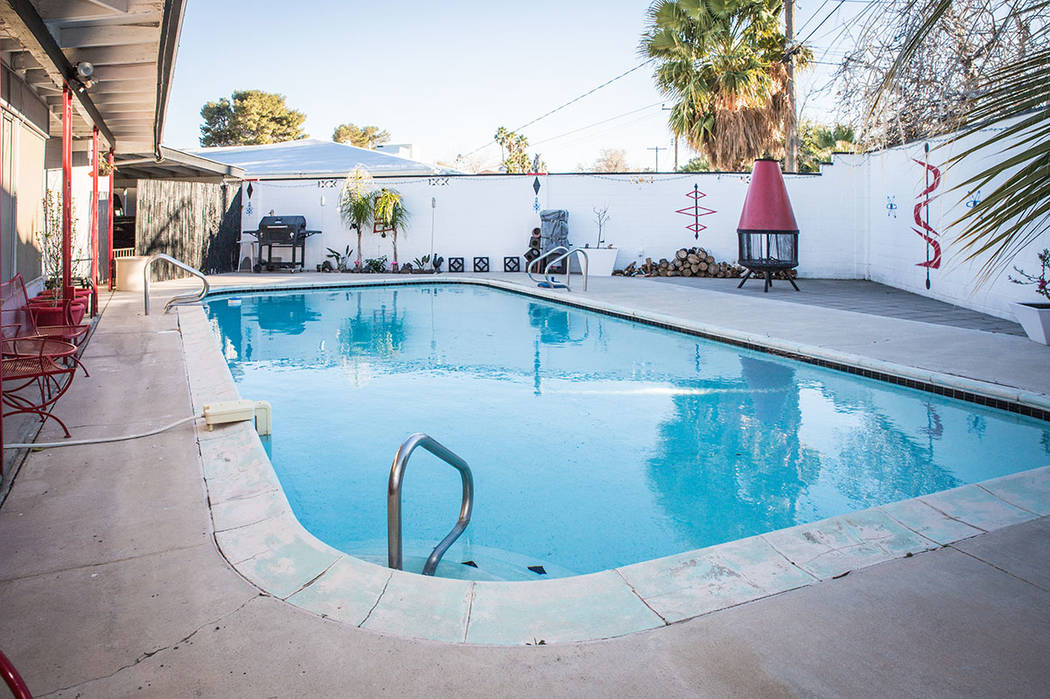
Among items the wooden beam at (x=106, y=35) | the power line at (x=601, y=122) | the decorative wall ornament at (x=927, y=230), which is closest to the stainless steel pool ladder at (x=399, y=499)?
the wooden beam at (x=106, y=35)

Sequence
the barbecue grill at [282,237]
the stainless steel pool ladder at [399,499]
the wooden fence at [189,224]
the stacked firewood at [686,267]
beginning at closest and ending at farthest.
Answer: the stainless steel pool ladder at [399,499] < the wooden fence at [189,224] < the stacked firewood at [686,267] < the barbecue grill at [282,237]

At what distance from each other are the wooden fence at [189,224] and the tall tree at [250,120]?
23631mm

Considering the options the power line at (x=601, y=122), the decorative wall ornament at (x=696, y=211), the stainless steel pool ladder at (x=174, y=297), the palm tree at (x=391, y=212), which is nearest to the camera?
the stainless steel pool ladder at (x=174, y=297)

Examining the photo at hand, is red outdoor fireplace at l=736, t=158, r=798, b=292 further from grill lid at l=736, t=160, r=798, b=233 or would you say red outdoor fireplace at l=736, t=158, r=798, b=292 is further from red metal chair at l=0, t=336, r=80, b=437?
red metal chair at l=0, t=336, r=80, b=437

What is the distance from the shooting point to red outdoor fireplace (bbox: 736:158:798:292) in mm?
10352

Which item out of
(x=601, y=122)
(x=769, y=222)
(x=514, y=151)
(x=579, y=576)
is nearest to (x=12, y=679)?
(x=579, y=576)

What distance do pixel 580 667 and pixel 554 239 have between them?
1262cm

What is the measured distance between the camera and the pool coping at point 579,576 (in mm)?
1898

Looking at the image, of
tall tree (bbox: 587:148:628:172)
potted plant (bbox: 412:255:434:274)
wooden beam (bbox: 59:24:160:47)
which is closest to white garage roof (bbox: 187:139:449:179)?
potted plant (bbox: 412:255:434:274)

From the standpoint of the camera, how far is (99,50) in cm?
562

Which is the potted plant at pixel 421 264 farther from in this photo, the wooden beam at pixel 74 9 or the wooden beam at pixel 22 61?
the wooden beam at pixel 74 9

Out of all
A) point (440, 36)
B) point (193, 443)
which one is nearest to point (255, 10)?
point (440, 36)

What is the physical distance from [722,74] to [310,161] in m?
8.40

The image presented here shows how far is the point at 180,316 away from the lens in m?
7.86
